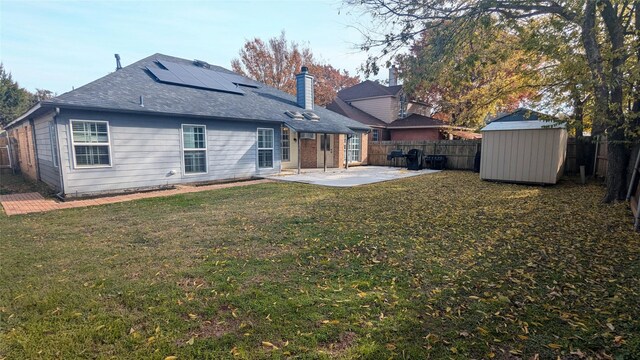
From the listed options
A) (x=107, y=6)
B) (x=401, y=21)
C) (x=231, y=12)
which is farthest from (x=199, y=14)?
(x=401, y=21)

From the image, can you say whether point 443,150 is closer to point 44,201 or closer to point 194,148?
point 194,148

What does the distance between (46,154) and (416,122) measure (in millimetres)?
20158

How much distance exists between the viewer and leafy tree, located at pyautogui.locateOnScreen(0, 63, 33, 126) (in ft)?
108

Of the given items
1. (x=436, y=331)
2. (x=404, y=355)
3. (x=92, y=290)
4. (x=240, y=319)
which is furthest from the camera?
(x=92, y=290)

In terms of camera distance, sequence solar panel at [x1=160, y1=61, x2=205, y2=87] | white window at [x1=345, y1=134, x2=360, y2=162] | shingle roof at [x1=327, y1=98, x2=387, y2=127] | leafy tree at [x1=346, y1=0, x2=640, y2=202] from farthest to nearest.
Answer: shingle roof at [x1=327, y1=98, x2=387, y2=127], white window at [x1=345, y1=134, x2=360, y2=162], solar panel at [x1=160, y1=61, x2=205, y2=87], leafy tree at [x1=346, y1=0, x2=640, y2=202]

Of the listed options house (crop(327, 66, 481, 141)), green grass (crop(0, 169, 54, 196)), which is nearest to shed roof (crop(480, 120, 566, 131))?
house (crop(327, 66, 481, 141))

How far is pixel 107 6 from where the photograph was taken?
7520mm

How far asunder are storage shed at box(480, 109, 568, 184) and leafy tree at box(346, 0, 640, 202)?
8.22 feet

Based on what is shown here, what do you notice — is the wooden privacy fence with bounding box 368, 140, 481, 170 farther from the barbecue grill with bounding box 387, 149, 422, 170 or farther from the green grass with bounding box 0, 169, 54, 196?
the green grass with bounding box 0, 169, 54, 196

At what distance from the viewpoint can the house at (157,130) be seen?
326 inches

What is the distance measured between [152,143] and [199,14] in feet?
13.1

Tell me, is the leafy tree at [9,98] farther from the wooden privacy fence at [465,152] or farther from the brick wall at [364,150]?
the wooden privacy fence at [465,152]

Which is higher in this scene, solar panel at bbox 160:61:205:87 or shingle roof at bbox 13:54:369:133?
solar panel at bbox 160:61:205:87

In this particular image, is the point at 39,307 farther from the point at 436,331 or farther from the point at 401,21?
the point at 401,21
